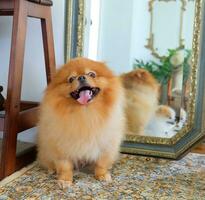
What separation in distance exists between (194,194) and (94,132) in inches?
15.2

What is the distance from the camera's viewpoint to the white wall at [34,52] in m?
1.42

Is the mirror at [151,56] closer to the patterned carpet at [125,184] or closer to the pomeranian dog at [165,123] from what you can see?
the pomeranian dog at [165,123]

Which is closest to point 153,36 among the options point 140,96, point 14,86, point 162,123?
point 140,96

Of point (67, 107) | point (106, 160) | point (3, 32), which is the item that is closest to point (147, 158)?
point (106, 160)

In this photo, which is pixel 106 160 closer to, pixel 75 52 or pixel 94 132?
pixel 94 132

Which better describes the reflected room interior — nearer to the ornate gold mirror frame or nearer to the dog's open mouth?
the ornate gold mirror frame

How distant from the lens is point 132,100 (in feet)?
4.58

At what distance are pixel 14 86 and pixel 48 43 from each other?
11.9 inches

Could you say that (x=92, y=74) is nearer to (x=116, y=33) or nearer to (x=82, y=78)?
(x=82, y=78)

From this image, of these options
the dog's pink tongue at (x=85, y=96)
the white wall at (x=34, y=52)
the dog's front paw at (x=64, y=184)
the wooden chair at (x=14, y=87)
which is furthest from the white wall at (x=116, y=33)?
the dog's front paw at (x=64, y=184)

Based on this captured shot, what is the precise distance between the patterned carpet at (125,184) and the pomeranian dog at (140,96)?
19 cm

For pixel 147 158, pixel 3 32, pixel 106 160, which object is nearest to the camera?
pixel 106 160

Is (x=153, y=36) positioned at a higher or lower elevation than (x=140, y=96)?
higher

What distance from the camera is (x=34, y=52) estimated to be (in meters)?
1.48
